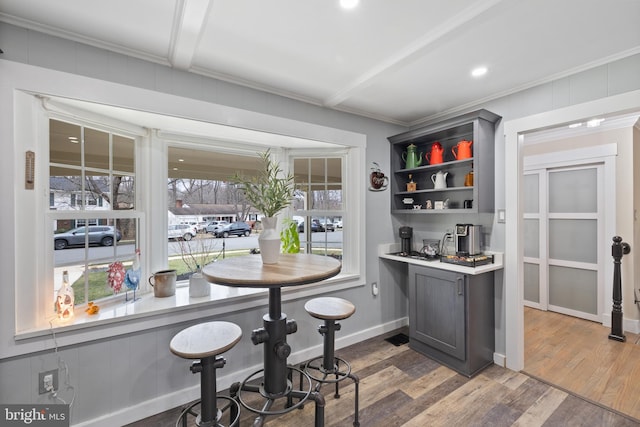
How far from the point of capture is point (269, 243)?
6.21ft

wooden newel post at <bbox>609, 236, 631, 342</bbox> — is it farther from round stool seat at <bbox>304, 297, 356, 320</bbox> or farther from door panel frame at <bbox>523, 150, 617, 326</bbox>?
round stool seat at <bbox>304, 297, 356, 320</bbox>

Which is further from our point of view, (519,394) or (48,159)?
(519,394)

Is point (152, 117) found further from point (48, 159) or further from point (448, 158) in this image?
point (448, 158)

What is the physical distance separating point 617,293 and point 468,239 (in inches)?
74.9

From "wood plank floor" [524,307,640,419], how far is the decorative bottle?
11.5ft

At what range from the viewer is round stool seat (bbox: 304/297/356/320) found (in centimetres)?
194

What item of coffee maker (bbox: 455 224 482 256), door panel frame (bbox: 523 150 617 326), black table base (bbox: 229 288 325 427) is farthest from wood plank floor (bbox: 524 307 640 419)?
black table base (bbox: 229 288 325 427)

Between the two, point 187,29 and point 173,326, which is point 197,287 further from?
point 187,29

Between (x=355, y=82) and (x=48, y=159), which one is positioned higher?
(x=355, y=82)

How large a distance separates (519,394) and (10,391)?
328 cm

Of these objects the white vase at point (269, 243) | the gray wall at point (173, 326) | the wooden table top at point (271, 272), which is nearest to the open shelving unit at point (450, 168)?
the gray wall at point (173, 326)

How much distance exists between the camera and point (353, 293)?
2.98 metres

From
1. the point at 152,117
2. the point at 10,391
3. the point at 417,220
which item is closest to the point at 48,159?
the point at 152,117

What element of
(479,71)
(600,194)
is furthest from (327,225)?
(600,194)
